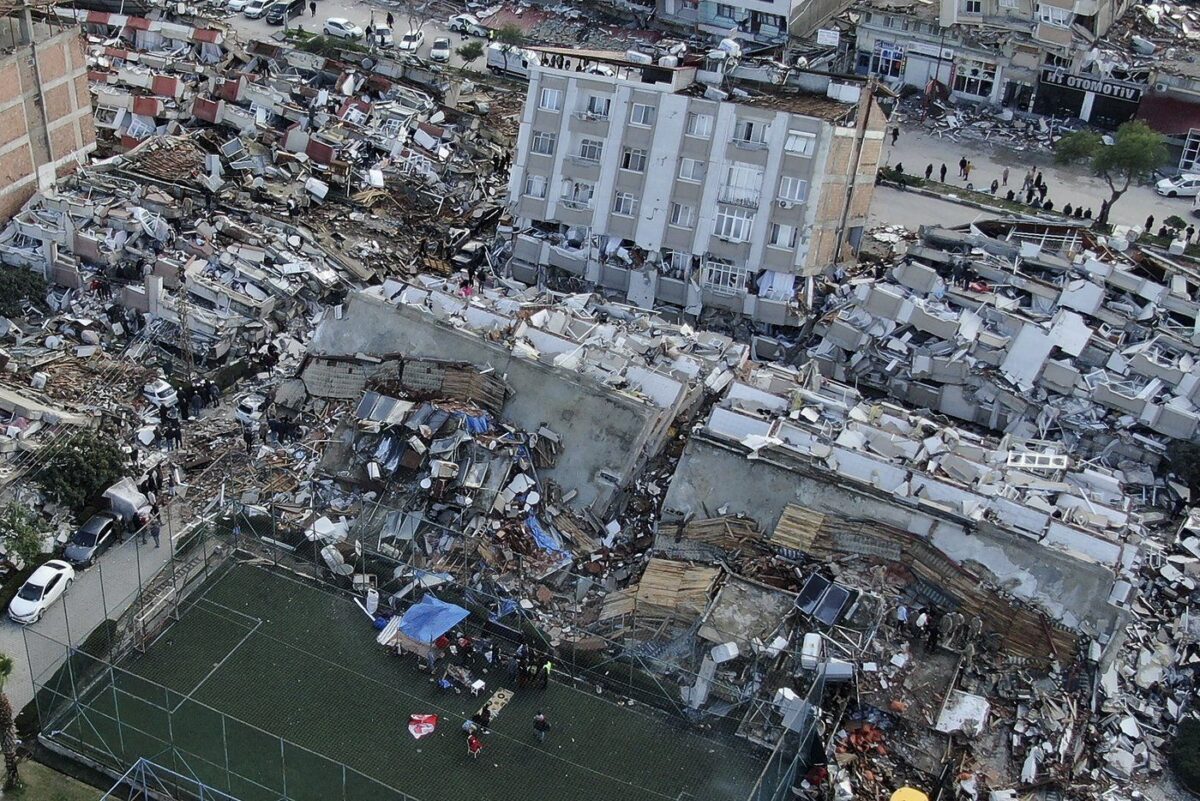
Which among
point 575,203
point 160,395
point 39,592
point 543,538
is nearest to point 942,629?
point 543,538

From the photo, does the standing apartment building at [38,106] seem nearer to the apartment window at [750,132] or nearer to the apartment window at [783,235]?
the apartment window at [750,132]

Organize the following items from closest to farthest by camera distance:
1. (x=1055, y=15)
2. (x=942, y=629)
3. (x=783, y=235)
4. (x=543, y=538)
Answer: (x=942, y=629), (x=543, y=538), (x=783, y=235), (x=1055, y=15)

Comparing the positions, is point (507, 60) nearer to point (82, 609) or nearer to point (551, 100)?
point (551, 100)

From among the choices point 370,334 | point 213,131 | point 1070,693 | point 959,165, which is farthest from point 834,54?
point 1070,693

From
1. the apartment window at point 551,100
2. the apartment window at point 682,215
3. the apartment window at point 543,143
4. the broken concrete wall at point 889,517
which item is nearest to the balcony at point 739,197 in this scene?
the apartment window at point 682,215

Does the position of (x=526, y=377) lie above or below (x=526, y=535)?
above

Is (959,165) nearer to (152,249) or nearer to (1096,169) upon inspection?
(1096,169)
